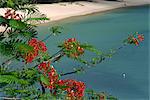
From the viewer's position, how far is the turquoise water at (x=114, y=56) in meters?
16.8

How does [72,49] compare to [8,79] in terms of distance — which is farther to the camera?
[72,49]

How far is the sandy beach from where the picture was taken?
39.2m

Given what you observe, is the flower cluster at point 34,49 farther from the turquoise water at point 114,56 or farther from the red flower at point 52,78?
the turquoise water at point 114,56


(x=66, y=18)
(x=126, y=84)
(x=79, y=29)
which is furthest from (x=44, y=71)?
(x=66, y=18)

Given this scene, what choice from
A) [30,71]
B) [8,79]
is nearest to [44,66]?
[30,71]

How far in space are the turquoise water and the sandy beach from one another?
5.29 feet

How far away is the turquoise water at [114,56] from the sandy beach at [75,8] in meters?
1.61

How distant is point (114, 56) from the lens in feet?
74.9

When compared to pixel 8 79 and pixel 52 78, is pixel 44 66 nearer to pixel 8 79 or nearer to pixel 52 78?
pixel 52 78

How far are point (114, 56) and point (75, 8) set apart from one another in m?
22.7

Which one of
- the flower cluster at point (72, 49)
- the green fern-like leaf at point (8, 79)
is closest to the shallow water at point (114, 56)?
the flower cluster at point (72, 49)

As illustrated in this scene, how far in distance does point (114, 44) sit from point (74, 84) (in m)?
22.2

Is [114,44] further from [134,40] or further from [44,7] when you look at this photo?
[134,40]

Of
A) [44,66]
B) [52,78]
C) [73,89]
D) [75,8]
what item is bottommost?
[75,8]
